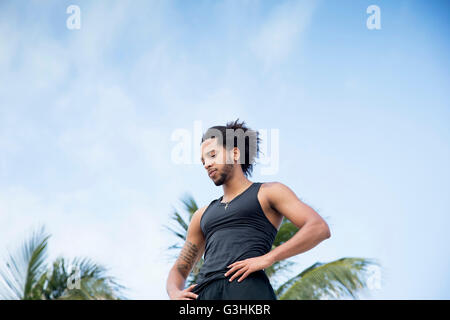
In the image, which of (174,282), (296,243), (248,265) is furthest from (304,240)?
(174,282)

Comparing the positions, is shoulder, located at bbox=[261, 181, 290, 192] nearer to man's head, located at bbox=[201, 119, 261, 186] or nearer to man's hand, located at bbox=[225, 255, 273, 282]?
man's head, located at bbox=[201, 119, 261, 186]

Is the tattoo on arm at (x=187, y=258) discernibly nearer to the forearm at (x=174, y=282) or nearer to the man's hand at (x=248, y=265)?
the forearm at (x=174, y=282)

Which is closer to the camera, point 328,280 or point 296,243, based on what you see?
point 296,243

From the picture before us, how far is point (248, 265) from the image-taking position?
220 centimetres

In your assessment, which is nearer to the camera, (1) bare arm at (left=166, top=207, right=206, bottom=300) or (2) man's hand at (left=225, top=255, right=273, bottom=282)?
(2) man's hand at (left=225, top=255, right=273, bottom=282)

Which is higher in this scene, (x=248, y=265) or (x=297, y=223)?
(x=297, y=223)

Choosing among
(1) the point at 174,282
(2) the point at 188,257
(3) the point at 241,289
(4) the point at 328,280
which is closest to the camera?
(3) the point at 241,289

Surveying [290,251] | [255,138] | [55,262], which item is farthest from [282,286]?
[290,251]

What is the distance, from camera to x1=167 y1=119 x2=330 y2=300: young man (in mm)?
2203

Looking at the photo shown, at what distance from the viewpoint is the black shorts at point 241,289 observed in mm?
2156

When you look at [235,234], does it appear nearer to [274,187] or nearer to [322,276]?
[274,187]

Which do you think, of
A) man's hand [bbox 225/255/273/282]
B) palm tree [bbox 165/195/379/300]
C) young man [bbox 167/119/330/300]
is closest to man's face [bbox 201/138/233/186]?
young man [bbox 167/119/330/300]

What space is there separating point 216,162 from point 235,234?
0.41m

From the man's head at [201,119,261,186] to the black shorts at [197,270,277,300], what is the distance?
21.6 inches
